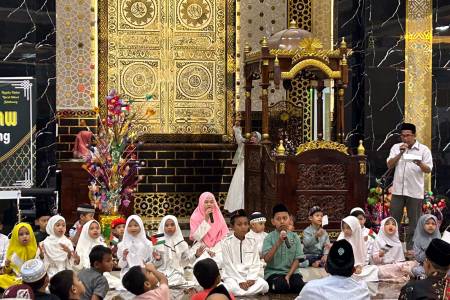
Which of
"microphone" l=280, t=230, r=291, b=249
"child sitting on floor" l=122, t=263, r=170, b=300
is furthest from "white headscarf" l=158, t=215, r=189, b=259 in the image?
"child sitting on floor" l=122, t=263, r=170, b=300

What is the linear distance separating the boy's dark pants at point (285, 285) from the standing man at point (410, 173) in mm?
2538

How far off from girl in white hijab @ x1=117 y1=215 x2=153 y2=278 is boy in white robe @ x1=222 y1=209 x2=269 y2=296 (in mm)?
813

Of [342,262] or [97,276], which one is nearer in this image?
[342,262]

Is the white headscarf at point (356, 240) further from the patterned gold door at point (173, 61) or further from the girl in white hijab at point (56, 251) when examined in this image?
the patterned gold door at point (173, 61)

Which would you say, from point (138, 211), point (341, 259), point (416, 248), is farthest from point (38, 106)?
point (341, 259)

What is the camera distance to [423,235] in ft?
34.7

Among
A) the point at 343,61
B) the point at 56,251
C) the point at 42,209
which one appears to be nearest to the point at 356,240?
the point at 56,251

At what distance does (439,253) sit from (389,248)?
466 centimetres

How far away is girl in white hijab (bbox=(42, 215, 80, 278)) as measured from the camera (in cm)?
995

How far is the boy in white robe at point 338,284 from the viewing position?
6.19m

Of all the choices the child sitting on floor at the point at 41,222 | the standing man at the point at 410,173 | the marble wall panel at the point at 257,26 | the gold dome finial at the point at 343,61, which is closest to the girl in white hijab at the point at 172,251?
the child sitting on floor at the point at 41,222

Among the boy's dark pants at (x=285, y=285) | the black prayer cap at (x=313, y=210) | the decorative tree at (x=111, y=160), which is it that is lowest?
the boy's dark pants at (x=285, y=285)

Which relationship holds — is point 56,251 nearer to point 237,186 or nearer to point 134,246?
point 134,246

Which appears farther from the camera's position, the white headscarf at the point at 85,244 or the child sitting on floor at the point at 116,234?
the child sitting on floor at the point at 116,234
